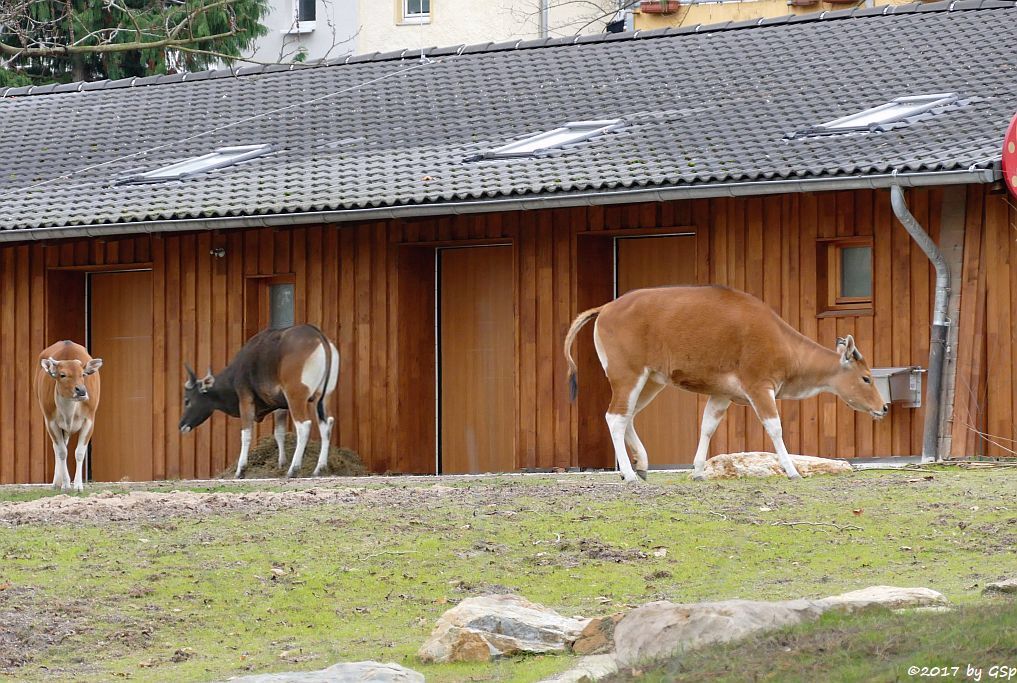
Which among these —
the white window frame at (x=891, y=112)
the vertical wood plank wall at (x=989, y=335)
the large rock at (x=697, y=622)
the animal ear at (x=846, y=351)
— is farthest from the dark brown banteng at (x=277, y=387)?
the large rock at (x=697, y=622)

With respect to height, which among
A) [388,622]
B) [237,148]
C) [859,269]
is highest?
[237,148]

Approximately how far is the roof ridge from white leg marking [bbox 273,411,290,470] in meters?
3.74

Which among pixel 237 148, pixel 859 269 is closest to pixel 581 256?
pixel 859 269

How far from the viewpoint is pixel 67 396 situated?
1711 centimetres

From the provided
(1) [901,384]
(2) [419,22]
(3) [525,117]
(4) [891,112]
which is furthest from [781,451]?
(2) [419,22]

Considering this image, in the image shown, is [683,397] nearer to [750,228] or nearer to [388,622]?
[750,228]

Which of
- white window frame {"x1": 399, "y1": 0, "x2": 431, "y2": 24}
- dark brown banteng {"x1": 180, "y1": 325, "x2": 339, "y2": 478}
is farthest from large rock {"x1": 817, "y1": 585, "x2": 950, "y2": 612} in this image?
white window frame {"x1": 399, "y1": 0, "x2": 431, "y2": 24}

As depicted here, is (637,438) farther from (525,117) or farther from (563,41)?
(563,41)

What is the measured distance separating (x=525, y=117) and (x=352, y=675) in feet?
44.7

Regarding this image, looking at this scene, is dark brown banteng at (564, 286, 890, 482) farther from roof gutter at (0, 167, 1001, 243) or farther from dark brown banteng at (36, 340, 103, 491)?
dark brown banteng at (36, 340, 103, 491)

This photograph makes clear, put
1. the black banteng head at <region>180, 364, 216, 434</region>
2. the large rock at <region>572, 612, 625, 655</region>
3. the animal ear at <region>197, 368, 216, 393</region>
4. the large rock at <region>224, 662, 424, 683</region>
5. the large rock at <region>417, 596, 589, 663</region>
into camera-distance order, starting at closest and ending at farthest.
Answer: the large rock at <region>224, 662, 424, 683</region>
the large rock at <region>572, 612, 625, 655</region>
the large rock at <region>417, 596, 589, 663</region>
the animal ear at <region>197, 368, 216, 393</region>
the black banteng head at <region>180, 364, 216, 434</region>

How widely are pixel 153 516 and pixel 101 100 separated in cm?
1329

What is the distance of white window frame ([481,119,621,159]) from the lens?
19.8m

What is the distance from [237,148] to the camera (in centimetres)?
2212
